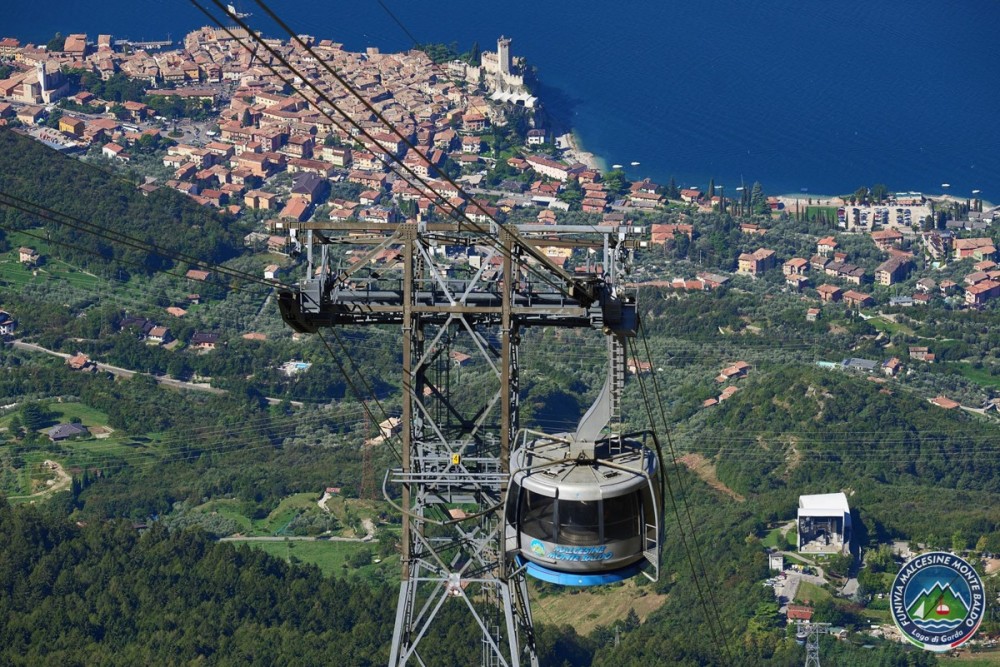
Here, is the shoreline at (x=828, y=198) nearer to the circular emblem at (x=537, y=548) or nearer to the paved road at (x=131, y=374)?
the paved road at (x=131, y=374)

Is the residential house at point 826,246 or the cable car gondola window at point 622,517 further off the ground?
the residential house at point 826,246

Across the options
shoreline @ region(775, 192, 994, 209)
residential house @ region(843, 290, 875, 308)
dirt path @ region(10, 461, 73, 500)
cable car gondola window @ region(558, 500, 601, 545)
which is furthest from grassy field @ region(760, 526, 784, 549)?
shoreline @ region(775, 192, 994, 209)

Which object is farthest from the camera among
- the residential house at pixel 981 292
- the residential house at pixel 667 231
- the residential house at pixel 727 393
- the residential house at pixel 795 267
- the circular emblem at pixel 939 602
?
the residential house at pixel 667 231

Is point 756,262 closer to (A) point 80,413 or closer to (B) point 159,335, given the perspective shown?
(B) point 159,335

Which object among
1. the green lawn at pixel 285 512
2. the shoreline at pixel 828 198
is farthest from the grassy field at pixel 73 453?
the shoreline at pixel 828 198

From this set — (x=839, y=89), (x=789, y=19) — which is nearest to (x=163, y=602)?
(x=839, y=89)

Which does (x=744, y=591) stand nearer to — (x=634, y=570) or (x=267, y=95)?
(x=634, y=570)
